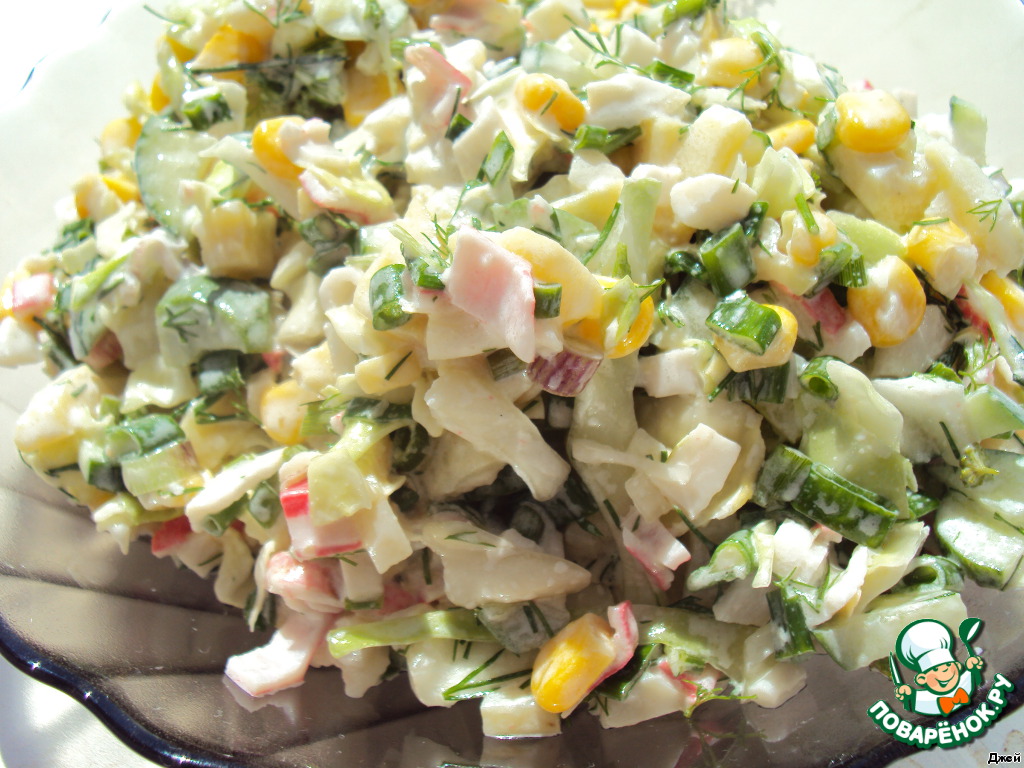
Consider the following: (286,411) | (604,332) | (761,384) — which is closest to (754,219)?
(761,384)

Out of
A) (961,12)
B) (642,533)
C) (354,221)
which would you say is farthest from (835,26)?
(642,533)

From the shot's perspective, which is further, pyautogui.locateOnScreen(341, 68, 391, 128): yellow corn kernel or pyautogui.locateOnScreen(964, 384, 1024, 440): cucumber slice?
pyautogui.locateOnScreen(341, 68, 391, 128): yellow corn kernel

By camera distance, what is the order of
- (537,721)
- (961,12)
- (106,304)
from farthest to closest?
1. (961,12)
2. (106,304)
3. (537,721)

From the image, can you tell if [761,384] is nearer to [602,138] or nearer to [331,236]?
[602,138]

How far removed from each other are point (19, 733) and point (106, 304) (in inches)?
52.0

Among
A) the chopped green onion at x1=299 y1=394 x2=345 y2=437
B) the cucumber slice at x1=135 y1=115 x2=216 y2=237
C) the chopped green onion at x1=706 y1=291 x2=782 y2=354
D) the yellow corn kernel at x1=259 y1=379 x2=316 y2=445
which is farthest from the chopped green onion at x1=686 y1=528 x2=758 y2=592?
the cucumber slice at x1=135 y1=115 x2=216 y2=237

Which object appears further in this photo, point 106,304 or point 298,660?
point 106,304

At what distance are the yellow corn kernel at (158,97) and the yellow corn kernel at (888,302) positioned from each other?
223 centimetres

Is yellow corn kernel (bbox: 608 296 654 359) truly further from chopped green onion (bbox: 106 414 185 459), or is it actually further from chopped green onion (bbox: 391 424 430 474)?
chopped green onion (bbox: 106 414 185 459)

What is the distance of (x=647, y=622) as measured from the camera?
188cm

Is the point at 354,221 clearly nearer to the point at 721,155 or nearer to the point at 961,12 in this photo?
the point at 721,155
